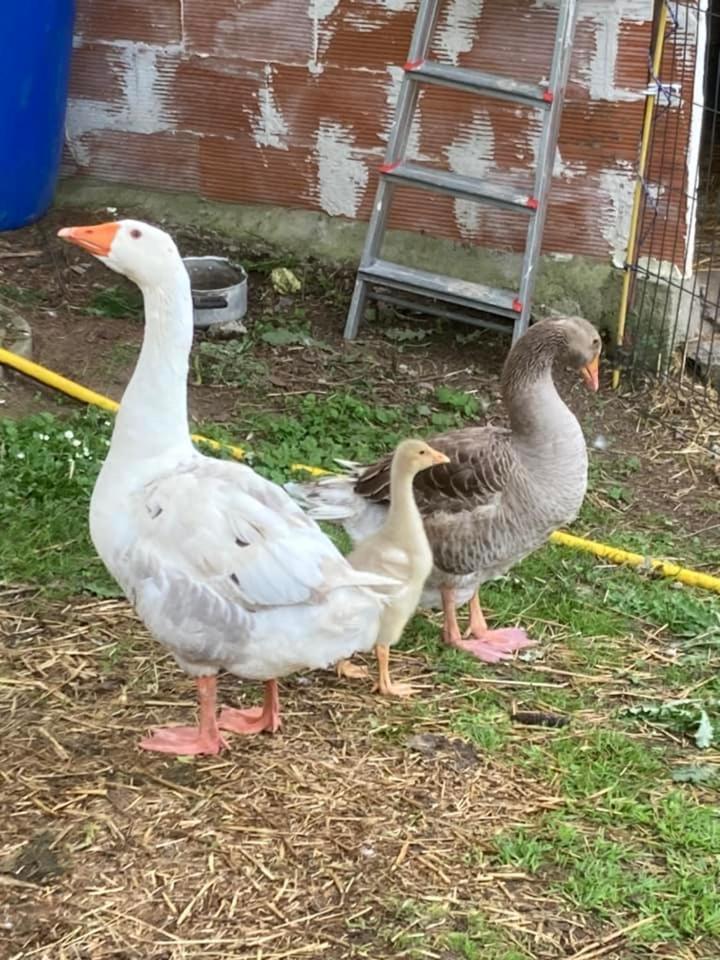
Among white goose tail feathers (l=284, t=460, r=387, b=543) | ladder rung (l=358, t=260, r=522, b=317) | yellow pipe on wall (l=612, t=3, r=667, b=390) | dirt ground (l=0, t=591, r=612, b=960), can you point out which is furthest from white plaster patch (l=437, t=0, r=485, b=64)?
dirt ground (l=0, t=591, r=612, b=960)

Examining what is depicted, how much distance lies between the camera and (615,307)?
596 cm

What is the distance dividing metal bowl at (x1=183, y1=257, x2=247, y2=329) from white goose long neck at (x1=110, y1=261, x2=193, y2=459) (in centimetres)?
260

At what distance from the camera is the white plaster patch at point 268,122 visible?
20.9ft

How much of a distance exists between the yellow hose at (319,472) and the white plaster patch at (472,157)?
1898 mm

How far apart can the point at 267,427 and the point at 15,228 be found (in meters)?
2.26

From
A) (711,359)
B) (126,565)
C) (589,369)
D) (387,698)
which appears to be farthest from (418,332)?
(126,565)

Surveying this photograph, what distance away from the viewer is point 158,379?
3172 millimetres

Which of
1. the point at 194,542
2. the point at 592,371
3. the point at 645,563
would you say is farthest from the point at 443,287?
the point at 194,542

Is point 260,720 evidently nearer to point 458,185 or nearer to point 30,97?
point 458,185

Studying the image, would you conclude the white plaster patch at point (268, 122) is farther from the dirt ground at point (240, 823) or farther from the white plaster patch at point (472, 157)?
the dirt ground at point (240, 823)

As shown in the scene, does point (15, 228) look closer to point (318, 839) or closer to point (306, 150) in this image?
point (306, 150)

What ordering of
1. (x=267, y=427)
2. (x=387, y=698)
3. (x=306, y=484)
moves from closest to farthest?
(x=387, y=698)
(x=306, y=484)
(x=267, y=427)

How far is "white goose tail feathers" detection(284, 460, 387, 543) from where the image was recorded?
13.0 feet

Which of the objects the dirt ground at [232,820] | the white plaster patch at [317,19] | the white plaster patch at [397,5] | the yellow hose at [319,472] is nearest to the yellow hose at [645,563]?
the yellow hose at [319,472]
